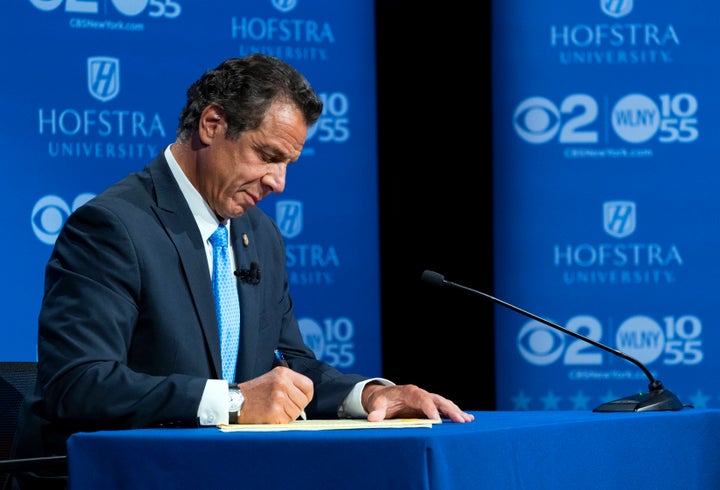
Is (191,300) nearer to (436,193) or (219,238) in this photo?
(219,238)

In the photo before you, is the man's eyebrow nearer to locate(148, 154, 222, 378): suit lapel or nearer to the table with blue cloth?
locate(148, 154, 222, 378): suit lapel

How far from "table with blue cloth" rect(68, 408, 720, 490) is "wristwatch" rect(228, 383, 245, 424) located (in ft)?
0.50

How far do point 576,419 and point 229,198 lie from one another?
3.18ft

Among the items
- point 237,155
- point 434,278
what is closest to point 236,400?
point 434,278

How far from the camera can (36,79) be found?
451cm

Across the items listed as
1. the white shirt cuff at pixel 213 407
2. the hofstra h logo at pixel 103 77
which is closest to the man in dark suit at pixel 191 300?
the white shirt cuff at pixel 213 407

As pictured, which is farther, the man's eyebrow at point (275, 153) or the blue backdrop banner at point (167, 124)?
the blue backdrop banner at point (167, 124)

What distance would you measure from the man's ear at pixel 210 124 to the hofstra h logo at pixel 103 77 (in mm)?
2136

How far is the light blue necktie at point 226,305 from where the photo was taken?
246 cm

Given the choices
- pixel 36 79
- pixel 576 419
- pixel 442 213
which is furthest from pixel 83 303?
pixel 442 213

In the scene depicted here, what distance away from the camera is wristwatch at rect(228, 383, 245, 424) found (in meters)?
2.01

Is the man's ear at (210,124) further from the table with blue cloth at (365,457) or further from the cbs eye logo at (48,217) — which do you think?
the cbs eye logo at (48,217)

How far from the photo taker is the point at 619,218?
16.4ft

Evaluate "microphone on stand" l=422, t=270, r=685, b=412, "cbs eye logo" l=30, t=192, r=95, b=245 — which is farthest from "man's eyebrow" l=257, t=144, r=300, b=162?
"cbs eye logo" l=30, t=192, r=95, b=245
